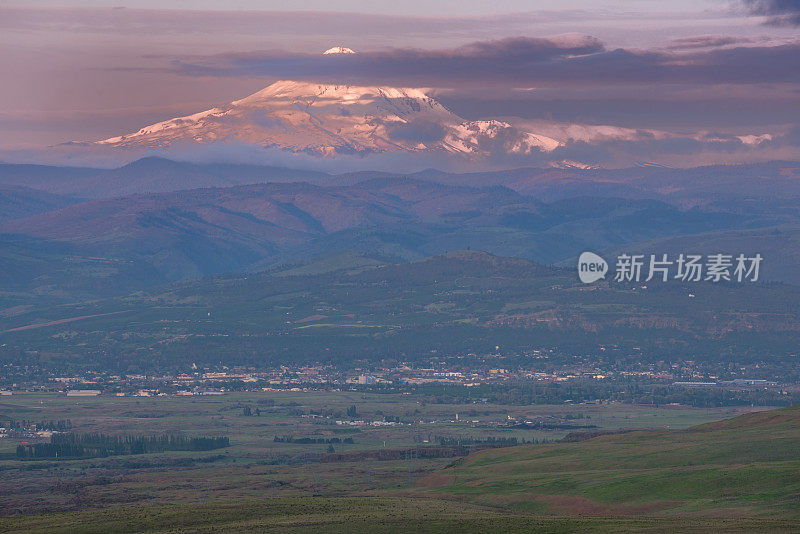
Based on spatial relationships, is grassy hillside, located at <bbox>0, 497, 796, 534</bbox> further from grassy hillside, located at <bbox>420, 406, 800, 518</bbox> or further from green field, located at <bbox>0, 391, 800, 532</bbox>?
grassy hillside, located at <bbox>420, 406, 800, 518</bbox>

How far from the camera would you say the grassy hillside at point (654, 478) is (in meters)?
141

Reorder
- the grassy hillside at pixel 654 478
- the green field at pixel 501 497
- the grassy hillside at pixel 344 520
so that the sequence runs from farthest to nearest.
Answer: the grassy hillside at pixel 654 478 → the green field at pixel 501 497 → the grassy hillside at pixel 344 520

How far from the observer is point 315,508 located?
14200 centimetres

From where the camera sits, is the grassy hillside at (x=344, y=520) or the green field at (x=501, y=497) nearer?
the grassy hillside at (x=344, y=520)

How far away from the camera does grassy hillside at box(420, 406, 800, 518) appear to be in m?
141

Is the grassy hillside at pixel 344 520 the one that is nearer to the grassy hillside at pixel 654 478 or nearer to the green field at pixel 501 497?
the green field at pixel 501 497

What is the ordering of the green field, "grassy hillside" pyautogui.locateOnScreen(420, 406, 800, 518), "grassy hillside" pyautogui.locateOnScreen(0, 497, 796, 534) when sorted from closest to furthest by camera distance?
"grassy hillside" pyautogui.locateOnScreen(0, 497, 796, 534)
the green field
"grassy hillside" pyautogui.locateOnScreen(420, 406, 800, 518)

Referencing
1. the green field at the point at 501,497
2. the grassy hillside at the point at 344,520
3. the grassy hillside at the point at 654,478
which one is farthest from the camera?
the grassy hillside at the point at 654,478

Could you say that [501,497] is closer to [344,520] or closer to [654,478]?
[654,478]

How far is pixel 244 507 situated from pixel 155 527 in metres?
14.6

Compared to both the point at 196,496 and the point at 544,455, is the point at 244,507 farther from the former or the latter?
the point at 544,455

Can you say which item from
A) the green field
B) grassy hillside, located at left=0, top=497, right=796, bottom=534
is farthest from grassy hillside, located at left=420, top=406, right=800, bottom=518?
grassy hillside, located at left=0, top=497, right=796, bottom=534

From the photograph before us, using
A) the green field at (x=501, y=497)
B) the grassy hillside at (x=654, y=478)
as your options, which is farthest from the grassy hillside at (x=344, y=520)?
the grassy hillside at (x=654, y=478)

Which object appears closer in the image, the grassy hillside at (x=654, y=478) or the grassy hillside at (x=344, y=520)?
the grassy hillside at (x=344, y=520)
